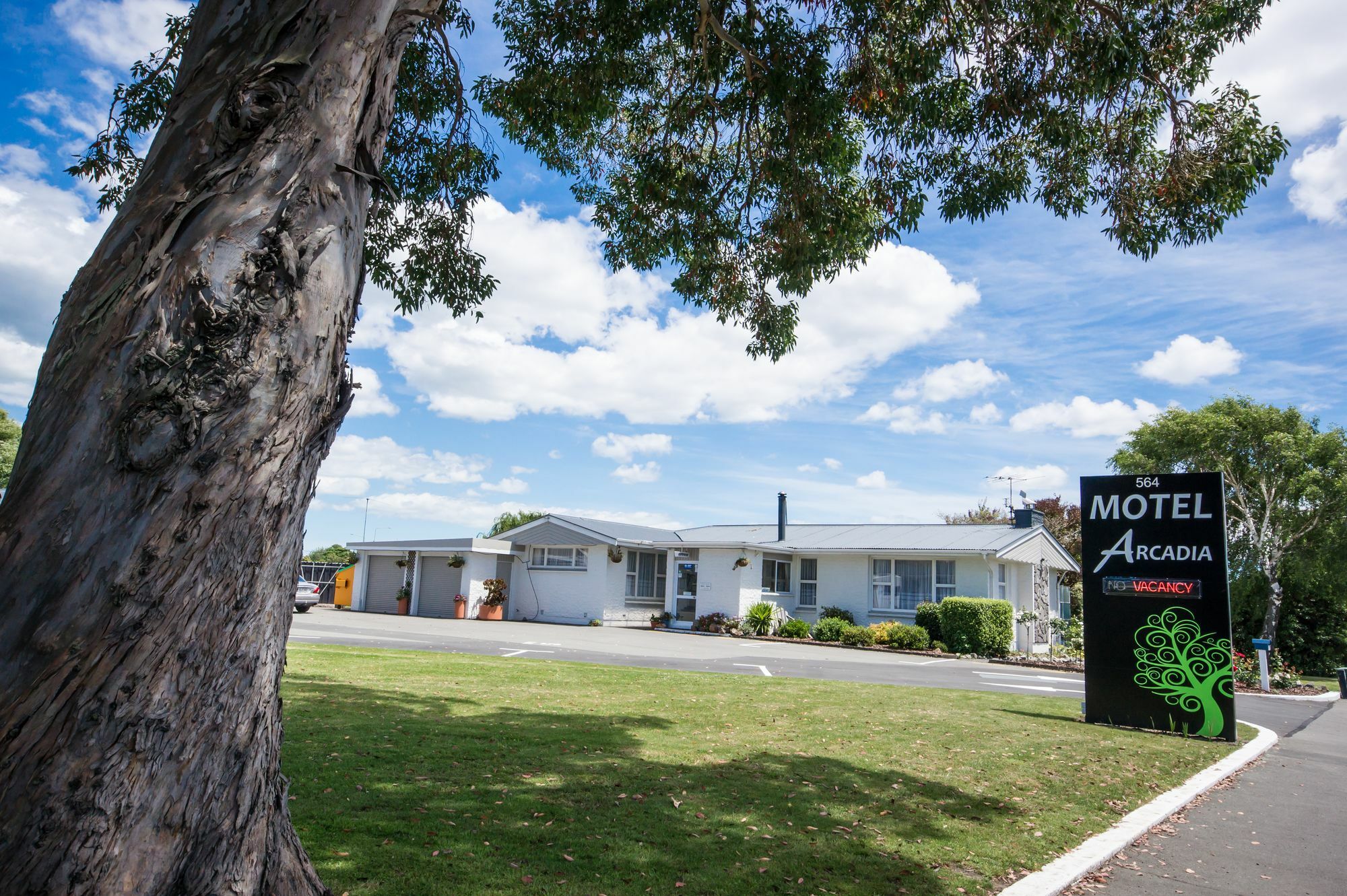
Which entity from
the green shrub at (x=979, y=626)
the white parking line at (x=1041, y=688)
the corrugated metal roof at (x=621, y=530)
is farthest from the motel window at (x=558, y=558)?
the white parking line at (x=1041, y=688)

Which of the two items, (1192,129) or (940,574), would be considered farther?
(940,574)

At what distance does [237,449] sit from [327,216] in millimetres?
968

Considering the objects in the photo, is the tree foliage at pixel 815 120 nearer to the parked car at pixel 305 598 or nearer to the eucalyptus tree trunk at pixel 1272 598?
the eucalyptus tree trunk at pixel 1272 598

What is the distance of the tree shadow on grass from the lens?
14.5ft

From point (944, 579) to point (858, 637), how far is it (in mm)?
4152

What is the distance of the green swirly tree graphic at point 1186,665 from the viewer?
10336 mm

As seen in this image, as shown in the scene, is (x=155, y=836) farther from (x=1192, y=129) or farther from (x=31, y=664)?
(x=1192, y=129)

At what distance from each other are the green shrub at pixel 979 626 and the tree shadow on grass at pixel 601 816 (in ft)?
59.5

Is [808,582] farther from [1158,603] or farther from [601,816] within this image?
[601,816]

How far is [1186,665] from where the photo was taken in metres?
10.5

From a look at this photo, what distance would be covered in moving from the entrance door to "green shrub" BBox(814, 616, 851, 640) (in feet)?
19.3

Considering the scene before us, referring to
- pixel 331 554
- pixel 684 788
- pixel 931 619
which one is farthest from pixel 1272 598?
pixel 331 554

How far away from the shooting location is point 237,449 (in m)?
2.64

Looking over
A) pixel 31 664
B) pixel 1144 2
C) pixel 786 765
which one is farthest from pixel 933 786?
pixel 1144 2
